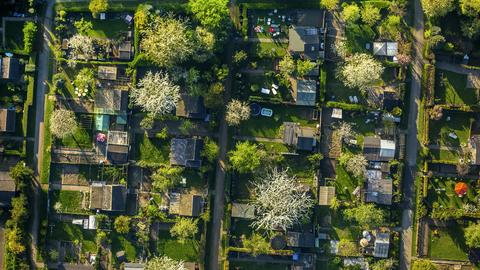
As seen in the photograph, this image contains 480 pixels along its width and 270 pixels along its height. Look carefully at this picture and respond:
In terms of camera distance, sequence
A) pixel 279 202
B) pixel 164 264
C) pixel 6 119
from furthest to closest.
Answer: pixel 6 119
pixel 164 264
pixel 279 202

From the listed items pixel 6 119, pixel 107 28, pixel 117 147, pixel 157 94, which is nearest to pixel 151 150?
pixel 117 147

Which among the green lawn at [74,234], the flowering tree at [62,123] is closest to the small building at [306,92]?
the flowering tree at [62,123]

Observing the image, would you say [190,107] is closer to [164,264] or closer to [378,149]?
[164,264]

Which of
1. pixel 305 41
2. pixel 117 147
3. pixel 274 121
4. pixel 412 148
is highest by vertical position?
pixel 305 41

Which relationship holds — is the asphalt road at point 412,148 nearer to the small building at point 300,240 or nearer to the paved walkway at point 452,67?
the paved walkway at point 452,67

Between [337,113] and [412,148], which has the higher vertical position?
[337,113]

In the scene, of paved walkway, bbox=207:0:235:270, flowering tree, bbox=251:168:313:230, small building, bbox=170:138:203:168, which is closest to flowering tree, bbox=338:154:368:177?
flowering tree, bbox=251:168:313:230
